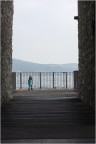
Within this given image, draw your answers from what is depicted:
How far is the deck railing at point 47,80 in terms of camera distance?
97.8 ft

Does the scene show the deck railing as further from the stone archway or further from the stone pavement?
the stone pavement

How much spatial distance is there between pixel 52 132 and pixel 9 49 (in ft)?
30.4

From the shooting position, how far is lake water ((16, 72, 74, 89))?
29.8 meters

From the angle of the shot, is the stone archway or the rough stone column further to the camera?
the rough stone column

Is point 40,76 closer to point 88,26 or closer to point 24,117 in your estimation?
point 88,26

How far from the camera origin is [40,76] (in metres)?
31.6

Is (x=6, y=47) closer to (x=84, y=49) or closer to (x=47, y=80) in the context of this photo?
(x=84, y=49)

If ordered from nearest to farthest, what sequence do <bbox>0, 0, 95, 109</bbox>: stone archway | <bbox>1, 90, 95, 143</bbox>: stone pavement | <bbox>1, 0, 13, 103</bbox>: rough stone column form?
<bbox>1, 90, 95, 143</bbox>: stone pavement
<bbox>0, 0, 95, 109</bbox>: stone archway
<bbox>1, 0, 13, 103</bbox>: rough stone column

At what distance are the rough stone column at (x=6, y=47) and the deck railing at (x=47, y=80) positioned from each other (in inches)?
462

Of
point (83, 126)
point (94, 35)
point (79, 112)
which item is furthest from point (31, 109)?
point (83, 126)

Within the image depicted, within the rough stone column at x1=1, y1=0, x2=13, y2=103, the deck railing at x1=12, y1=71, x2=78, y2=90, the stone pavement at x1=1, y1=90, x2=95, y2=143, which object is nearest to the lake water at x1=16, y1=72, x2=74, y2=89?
the deck railing at x1=12, y1=71, x2=78, y2=90

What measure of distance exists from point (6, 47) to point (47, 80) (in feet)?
46.7

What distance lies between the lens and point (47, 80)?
3072 centimetres

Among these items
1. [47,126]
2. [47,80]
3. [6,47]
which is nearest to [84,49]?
[6,47]
